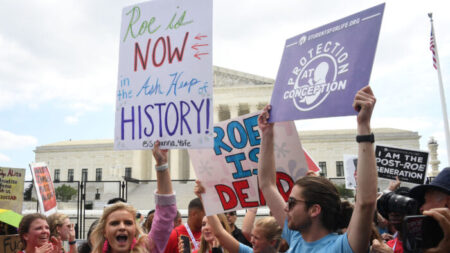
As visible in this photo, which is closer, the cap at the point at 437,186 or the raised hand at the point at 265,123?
the cap at the point at 437,186

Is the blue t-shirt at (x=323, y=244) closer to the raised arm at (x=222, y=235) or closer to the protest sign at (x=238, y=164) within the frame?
the raised arm at (x=222, y=235)

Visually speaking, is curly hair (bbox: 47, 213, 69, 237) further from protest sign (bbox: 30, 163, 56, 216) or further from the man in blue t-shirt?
the man in blue t-shirt

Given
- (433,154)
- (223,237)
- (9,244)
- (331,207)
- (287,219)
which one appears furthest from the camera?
(433,154)

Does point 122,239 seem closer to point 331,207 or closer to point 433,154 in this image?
point 331,207

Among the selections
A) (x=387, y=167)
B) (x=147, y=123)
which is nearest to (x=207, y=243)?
(x=147, y=123)

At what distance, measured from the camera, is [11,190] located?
732cm

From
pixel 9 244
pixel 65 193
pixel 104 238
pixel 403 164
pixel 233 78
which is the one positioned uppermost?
pixel 233 78

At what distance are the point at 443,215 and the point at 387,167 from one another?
236 inches

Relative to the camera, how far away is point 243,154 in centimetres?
411

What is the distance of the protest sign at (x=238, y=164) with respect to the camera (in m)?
3.89

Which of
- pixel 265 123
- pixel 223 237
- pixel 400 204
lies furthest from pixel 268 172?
pixel 400 204

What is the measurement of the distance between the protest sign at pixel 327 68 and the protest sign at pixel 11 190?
580 cm

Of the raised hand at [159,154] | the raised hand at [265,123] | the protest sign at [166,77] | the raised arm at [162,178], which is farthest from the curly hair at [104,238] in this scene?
the raised hand at [265,123]

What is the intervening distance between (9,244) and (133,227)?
2513 millimetres
